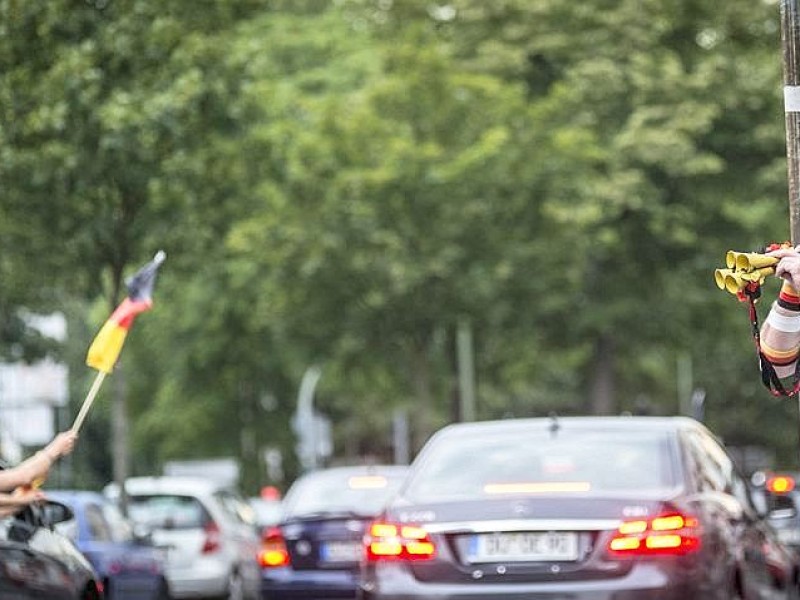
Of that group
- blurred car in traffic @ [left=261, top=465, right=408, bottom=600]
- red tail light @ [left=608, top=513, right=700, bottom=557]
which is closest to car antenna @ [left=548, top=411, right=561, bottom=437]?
red tail light @ [left=608, top=513, right=700, bottom=557]

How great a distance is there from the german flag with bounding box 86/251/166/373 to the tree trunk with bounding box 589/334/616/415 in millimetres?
25856

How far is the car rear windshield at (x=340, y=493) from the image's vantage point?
18391 mm

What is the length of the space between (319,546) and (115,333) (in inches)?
246

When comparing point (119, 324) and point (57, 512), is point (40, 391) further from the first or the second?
point (57, 512)

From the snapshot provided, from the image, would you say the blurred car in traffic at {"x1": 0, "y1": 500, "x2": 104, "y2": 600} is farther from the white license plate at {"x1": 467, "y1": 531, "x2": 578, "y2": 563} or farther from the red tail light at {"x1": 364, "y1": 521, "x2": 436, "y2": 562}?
the white license plate at {"x1": 467, "y1": 531, "x2": 578, "y2": 563}

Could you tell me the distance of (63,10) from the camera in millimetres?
22500

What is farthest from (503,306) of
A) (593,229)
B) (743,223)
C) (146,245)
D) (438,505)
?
(438,505)

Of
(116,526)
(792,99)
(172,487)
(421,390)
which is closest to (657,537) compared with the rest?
(792,99)

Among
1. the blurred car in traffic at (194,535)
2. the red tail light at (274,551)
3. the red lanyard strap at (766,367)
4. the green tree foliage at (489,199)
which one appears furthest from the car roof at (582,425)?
the green tree foliage at (489,199)

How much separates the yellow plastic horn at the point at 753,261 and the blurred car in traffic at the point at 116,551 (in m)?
11.2

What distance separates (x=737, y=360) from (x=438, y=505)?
6478cm

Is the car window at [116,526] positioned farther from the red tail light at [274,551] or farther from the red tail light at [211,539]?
the red tail light at [211,539]

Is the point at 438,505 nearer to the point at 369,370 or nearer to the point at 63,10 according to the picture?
the point at 63,10

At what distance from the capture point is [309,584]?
1812cm
